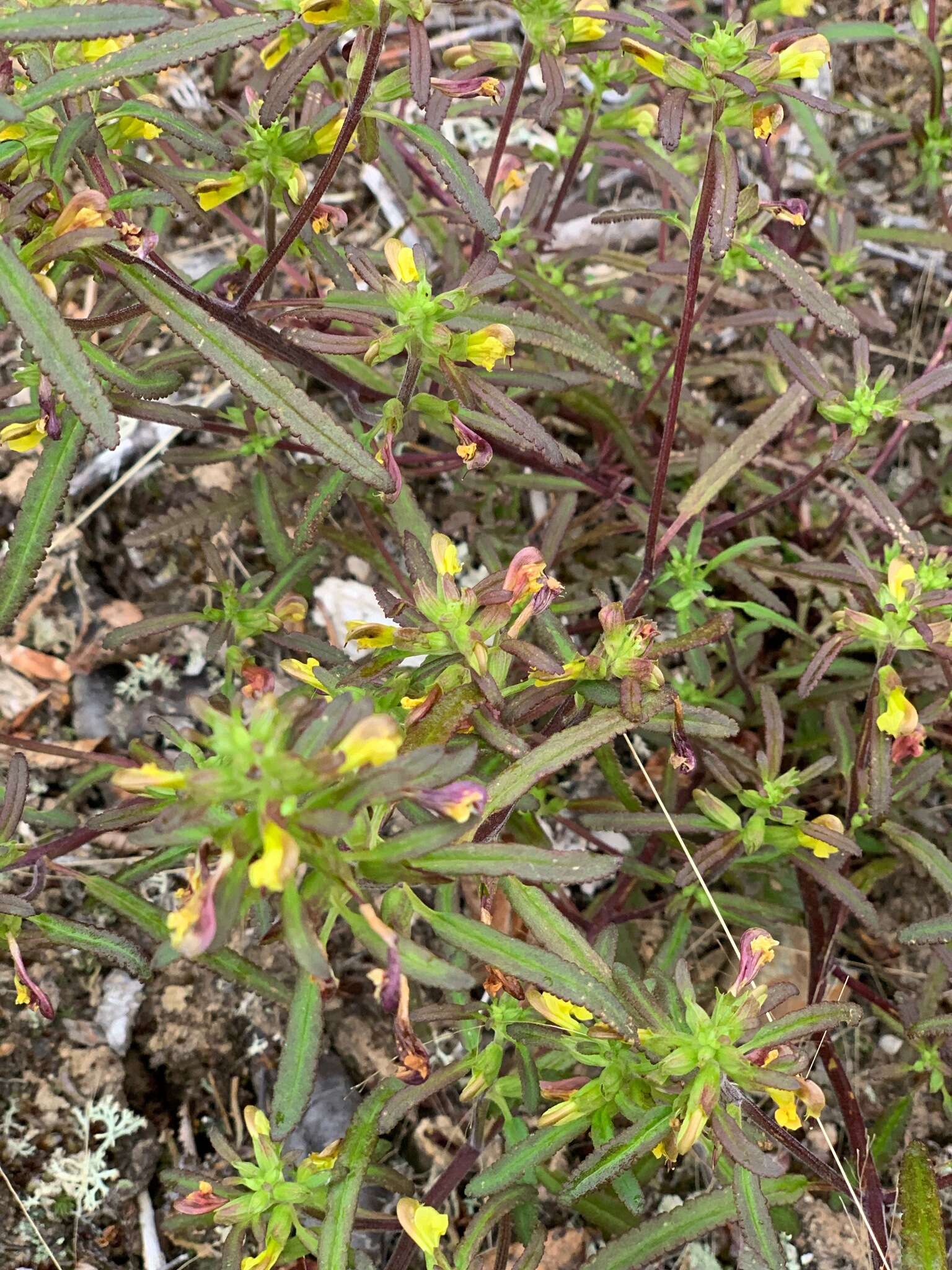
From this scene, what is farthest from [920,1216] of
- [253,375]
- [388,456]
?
[253,375]

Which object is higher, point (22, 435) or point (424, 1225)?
point (22, 435)

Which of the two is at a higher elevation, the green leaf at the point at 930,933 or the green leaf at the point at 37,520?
the green leaf at the point at 37,520

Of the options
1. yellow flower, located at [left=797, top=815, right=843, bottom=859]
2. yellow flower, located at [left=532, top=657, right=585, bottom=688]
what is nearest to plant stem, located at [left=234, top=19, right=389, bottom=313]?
yellow flower, located at [left=532, top=657, right=585, bottom=688]

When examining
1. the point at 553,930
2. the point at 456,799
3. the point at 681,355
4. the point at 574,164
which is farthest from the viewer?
the point at 574,164

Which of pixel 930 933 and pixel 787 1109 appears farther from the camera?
pixel 930 933

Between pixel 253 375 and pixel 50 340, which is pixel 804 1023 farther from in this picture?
pixel 50 340

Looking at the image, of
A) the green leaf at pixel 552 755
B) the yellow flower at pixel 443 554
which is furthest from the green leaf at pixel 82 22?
the green leaf at pixel 552 755

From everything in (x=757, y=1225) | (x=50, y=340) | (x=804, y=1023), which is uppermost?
(x=50, y=340)

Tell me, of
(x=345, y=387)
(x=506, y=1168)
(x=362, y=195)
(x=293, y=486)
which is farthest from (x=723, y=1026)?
(x=362, y=195)

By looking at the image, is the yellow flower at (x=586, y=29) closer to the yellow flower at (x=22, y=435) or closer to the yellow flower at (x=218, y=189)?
the yellow flower at (x=218, y=189)
